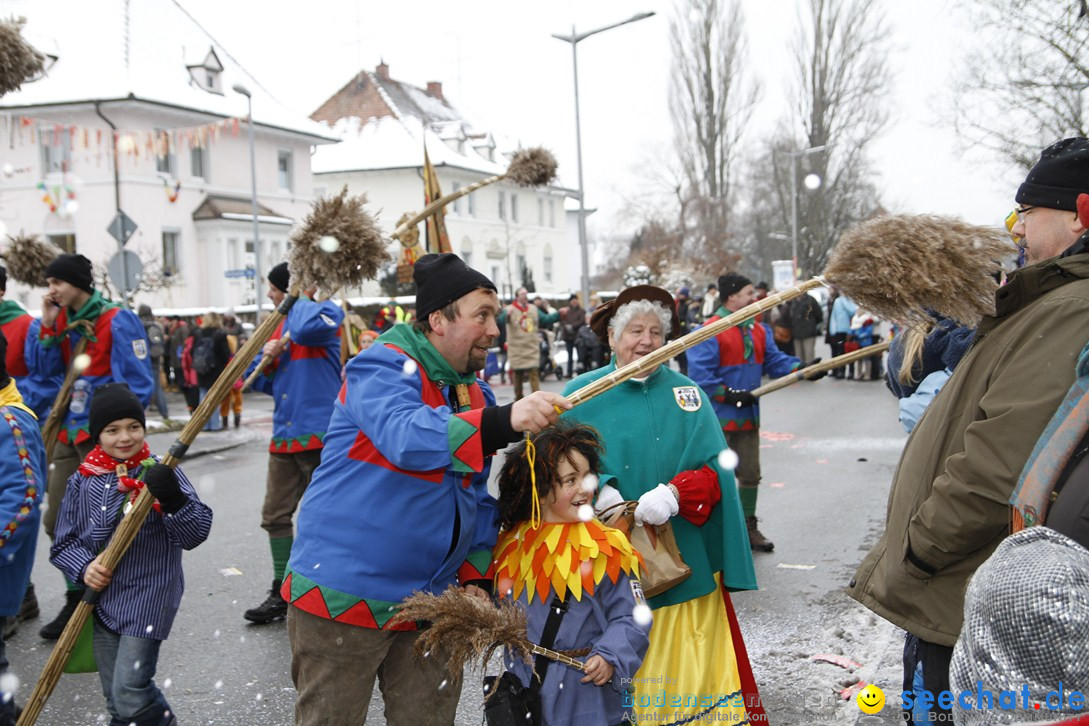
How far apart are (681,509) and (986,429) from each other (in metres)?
1.46

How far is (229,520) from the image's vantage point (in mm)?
8734

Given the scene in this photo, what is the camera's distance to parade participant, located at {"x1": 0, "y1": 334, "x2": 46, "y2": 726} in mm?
3832

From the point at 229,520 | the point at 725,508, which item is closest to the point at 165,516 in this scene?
the point at 725,508

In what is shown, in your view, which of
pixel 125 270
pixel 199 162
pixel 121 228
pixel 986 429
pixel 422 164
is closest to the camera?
pixel 986 429

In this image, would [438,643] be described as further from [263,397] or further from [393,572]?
[263,397]

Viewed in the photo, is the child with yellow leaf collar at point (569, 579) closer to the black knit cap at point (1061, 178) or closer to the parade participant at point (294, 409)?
the black knit cap at point (1061, 178)

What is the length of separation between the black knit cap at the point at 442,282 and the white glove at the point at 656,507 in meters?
1.05

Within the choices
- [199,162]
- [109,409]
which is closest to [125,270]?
[109,409]

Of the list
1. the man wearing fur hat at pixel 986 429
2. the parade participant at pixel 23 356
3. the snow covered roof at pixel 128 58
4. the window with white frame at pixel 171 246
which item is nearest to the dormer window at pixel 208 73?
the snow covered roof at pixel 128 58

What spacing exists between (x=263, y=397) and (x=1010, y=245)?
20.6 m

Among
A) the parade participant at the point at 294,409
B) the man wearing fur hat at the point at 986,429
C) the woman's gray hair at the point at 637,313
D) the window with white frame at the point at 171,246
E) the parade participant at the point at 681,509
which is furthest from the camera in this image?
the window with white frame at the point at 171,246

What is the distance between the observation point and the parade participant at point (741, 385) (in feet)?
23.2

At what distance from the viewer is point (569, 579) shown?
10.0 feet

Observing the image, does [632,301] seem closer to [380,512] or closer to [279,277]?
[380,512]
